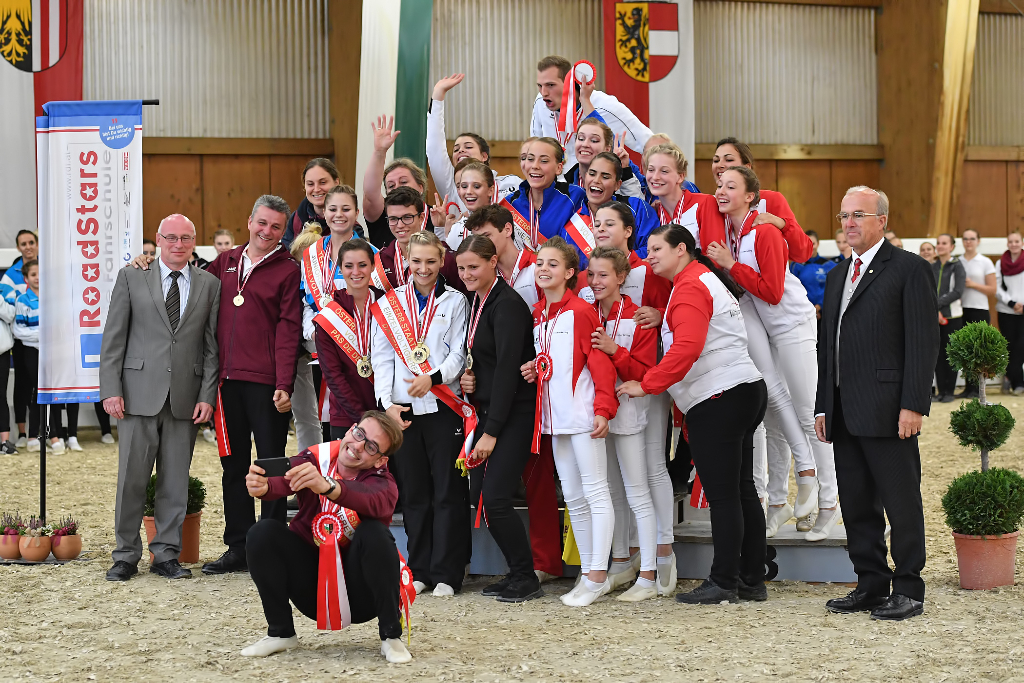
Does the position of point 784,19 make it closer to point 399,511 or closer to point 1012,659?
point 399,511

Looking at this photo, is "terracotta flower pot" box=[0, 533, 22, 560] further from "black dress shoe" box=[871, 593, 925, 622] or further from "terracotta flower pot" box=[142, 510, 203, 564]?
"black dress shoe" box=[871, 593, 925, 622]

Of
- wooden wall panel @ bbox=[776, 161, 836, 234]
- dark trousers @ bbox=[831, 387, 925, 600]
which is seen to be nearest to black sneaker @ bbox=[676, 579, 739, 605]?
dark trousers @ bbox=[831, 387, 925, 600]

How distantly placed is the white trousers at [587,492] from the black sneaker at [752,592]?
54 cm

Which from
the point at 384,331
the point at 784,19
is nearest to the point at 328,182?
the point at 384,331

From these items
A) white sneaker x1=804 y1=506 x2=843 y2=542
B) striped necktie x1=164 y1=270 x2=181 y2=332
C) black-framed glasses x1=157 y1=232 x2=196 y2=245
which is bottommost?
white sneaker x1=804 y1=506 x2=843 y2=542

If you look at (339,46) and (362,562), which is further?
(339,46)

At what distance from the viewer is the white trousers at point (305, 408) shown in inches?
219

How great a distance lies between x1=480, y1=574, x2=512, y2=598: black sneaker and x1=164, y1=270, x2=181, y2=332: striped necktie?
182 centimetres

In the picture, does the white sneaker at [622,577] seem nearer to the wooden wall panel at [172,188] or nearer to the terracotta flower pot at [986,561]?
the terracotta flower pot at [986,561]

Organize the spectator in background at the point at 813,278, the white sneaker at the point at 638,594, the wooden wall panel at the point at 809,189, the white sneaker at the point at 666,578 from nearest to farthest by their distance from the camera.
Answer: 1. the white sneaker at the point at 638,594
2. the white sneaker at the point at 666,578
3. the spectator in background at the point at 813,278
4. the wooden wall panel at the point at 809,189

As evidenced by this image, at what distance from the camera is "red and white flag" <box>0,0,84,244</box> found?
11422 mm

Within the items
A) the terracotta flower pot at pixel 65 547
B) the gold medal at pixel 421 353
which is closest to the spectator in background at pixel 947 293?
the gold medal at pixel 421 353

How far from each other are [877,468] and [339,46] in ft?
32.3

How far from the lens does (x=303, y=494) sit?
3895mm
